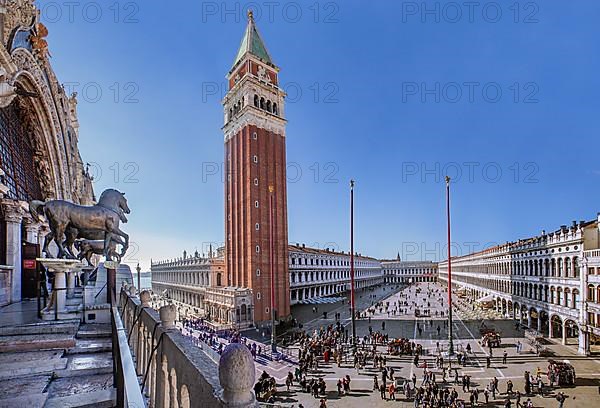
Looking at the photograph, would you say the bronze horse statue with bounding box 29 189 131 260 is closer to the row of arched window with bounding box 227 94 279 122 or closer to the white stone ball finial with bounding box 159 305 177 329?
the white stone ball finial with bounding box 159 305 177 329

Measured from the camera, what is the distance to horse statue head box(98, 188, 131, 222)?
418 inches

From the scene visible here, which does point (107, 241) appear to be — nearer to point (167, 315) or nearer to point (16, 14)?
point (167, 315)

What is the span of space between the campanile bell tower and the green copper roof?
0.20 meters

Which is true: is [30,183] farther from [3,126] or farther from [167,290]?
[167,290]

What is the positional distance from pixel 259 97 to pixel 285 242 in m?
20.7

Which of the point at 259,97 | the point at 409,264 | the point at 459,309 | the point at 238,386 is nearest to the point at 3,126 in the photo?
the point at 238,386

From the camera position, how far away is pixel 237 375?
5.81ft

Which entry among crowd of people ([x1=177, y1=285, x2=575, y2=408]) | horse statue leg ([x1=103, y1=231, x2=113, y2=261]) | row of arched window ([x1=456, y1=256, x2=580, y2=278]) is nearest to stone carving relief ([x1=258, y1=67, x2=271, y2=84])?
crowd of people ([x1=177, y1=285, x2=575, y2=408])

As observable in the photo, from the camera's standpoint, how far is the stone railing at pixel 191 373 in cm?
179

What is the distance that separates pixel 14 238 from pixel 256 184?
32496 millimetres

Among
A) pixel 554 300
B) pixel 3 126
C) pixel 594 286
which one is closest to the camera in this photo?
pixel 3 126

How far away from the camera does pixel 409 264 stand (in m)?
149

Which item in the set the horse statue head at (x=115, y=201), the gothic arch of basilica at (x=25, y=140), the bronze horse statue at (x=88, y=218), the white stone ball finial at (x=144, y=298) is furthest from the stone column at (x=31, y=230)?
the white stone ball finial at (x=144, y=298)

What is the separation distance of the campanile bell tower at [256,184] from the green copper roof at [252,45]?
204 mm
